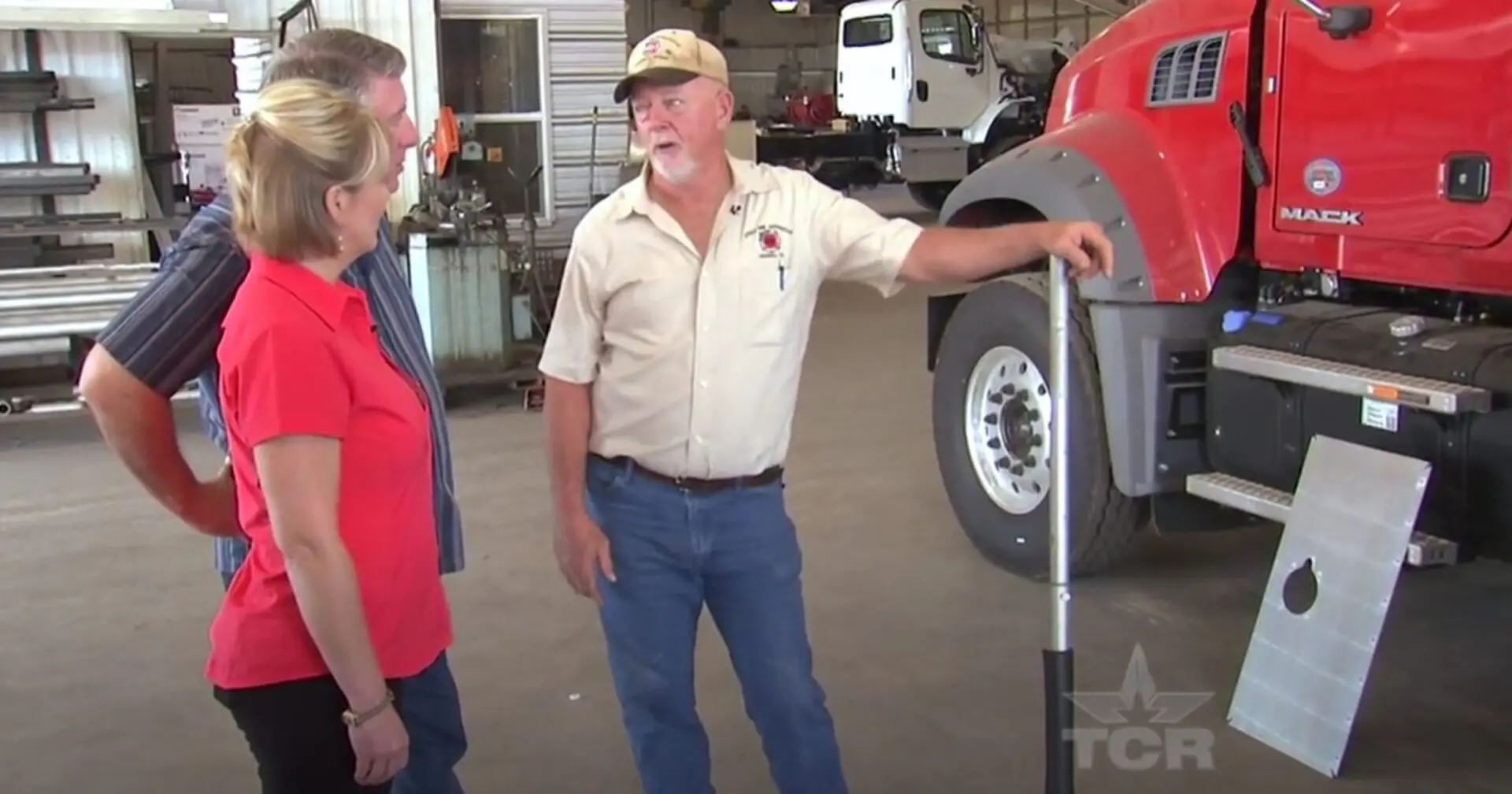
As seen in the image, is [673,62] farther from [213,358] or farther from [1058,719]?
[1058,719]

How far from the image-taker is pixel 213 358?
7.14 feet

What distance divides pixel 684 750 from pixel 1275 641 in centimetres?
167

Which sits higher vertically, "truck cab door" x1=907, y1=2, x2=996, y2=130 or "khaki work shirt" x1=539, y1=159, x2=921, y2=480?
"truck cab door" x1=907, y1=2, x2=996, y2=130

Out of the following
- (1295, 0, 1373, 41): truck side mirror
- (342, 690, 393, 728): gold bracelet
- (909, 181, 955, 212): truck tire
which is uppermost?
(1295, 0, 1373, 41): truck side mirror

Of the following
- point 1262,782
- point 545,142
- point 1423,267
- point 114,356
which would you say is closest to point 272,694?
point 114,356

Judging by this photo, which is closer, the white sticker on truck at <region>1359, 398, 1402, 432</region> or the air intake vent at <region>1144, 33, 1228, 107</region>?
the white sticker on truck at <region>1359, 398, 1402, 432</region>

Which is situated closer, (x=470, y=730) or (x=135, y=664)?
(x=470, y=730)

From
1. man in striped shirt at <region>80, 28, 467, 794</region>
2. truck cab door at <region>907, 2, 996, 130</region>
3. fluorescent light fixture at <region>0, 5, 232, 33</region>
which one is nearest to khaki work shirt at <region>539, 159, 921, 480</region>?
man in striped shirt at <region>80, 28, 467, 794</region>

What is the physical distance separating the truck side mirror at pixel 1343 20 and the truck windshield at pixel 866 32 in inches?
545

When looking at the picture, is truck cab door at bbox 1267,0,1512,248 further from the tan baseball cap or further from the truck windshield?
the truck windshield

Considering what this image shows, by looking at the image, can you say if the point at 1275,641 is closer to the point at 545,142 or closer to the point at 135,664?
the point at 135,664

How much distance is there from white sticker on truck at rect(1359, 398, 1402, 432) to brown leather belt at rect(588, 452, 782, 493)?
1693 mm

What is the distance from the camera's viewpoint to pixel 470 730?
376cm

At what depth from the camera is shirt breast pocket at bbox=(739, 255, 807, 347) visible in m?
2.60
